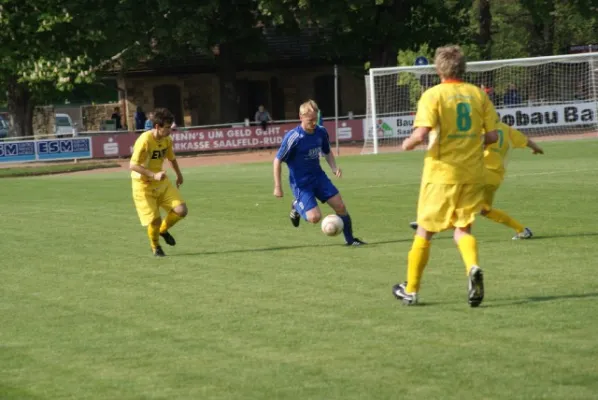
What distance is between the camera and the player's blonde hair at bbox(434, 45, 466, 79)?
342 inches

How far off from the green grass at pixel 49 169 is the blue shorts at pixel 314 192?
23768 mm

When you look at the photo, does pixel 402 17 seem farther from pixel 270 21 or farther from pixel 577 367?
pixel 577 367

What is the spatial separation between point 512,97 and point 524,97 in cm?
50

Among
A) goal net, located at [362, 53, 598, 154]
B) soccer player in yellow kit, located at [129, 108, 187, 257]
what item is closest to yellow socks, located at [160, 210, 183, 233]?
soccer player in yellow kit, located at [129, 108, 187, 257]

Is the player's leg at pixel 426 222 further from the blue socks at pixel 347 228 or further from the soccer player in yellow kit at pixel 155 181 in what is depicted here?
the soccer player in yellow kit at pixel 155 181

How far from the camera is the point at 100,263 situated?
13320mm

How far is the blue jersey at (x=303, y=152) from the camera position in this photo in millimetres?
14062

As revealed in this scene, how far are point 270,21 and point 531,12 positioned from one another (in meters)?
10.9

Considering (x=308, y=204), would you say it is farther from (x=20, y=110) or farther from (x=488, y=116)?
(x=20, y=110)

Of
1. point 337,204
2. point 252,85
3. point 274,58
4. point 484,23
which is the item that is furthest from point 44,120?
point 337,204

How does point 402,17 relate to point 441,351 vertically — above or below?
above

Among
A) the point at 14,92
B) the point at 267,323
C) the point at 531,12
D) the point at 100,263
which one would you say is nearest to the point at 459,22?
the point at 531,12

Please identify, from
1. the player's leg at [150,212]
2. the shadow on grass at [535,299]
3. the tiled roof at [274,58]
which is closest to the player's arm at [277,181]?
the player's leg at [150,212]

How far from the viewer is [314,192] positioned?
14.3 meters
